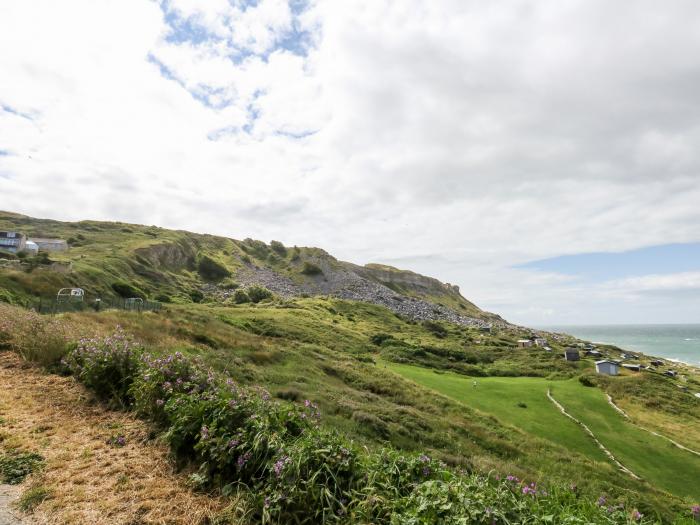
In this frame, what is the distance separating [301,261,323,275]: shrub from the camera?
149000mm

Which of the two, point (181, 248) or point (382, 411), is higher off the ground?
point (181, 248)

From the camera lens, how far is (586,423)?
97.7ft

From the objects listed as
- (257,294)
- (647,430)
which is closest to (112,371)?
(647,430)

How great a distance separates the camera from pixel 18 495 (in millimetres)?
5125

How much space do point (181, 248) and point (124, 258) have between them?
40.2 meters

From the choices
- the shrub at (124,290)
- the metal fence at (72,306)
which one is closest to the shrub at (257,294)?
the shrub at (124,290)

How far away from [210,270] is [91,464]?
122092 mm

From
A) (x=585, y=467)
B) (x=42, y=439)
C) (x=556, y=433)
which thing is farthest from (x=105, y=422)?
(x=556, y=433)

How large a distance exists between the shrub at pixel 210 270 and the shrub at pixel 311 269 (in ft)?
106

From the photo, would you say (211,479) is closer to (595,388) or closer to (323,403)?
(323,403)

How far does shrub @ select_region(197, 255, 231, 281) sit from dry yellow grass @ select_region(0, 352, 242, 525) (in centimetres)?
11556

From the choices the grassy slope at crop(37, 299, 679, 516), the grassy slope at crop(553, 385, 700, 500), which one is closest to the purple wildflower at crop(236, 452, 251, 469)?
the grassy slope at crop(37, 299, 679, 516)

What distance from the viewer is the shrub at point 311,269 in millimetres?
149000

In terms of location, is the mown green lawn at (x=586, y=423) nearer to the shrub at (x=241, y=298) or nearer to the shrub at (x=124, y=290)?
the shrub at (x=124, y=290)
